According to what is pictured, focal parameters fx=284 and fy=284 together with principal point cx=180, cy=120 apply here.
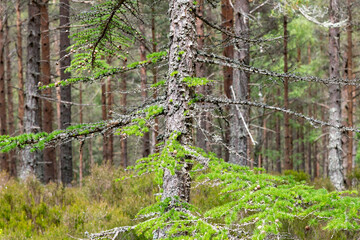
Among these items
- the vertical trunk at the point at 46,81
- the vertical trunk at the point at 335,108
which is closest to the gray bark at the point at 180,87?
the vertical trunk at the point at 335,108

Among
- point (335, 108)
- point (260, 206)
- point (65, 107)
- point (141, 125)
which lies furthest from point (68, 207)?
point (335, 108)

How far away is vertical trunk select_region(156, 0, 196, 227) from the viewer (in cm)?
269

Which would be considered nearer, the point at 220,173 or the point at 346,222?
the point at 346,222

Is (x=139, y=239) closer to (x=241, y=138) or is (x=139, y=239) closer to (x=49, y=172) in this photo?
(x=241, y=138)

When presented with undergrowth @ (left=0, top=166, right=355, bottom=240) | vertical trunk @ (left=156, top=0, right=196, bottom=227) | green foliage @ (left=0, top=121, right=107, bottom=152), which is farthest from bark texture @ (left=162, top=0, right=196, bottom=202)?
undergrowth @ (left=0, top=166, right=355, bottom=240)

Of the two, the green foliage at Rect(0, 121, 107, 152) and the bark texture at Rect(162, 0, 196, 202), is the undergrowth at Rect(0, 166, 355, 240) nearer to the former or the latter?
the bark texture at Rect(162, 0, 196, 202)

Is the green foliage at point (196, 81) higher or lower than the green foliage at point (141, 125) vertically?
higher

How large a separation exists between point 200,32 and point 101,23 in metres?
5.88

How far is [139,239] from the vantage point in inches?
182

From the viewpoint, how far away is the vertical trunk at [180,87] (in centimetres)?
269

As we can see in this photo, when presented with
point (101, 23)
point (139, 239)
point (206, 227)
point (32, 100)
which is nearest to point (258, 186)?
point (206, 227)

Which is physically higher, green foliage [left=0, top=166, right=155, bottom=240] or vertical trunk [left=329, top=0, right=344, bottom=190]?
vertical trunk [left=329, top=0, right=344, bottom=190]

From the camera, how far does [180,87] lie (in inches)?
108

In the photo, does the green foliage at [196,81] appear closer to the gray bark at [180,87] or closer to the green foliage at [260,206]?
the gray bark at [180,87]
